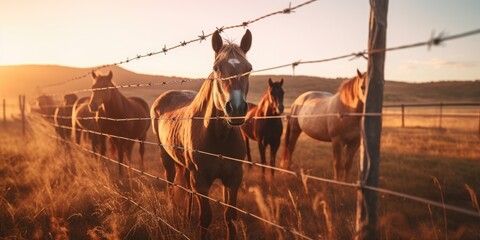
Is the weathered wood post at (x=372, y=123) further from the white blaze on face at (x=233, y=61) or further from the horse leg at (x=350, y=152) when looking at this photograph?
the horse leg at (x=350, y=152)

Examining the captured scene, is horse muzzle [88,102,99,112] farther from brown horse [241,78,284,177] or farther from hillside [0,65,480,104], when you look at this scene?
hillside [0,65,480,104]

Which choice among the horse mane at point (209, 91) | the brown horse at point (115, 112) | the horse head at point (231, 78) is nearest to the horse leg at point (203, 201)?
the horse mane at point (209, 91)

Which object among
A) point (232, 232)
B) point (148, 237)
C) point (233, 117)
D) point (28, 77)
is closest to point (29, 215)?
point (148, 237)

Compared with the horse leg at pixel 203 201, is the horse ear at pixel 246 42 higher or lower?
higher

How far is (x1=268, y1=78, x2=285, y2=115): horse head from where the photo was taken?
762cm

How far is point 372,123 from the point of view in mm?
1589

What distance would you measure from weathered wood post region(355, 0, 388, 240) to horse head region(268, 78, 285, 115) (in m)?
5.94

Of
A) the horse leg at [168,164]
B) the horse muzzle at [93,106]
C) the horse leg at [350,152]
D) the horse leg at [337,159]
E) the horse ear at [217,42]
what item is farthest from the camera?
the horse muzzle at [93,106]

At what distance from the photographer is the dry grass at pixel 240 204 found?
356cm

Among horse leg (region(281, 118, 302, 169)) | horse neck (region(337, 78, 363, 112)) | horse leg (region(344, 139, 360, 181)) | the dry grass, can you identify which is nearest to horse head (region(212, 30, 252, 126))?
the dry grass

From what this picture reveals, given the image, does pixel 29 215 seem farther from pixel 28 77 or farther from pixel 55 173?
pixel 28 77

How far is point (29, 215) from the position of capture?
424 centimetres

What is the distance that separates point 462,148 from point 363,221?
11.7m

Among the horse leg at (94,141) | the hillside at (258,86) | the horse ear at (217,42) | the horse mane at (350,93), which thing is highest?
the hillside at (258,86)
